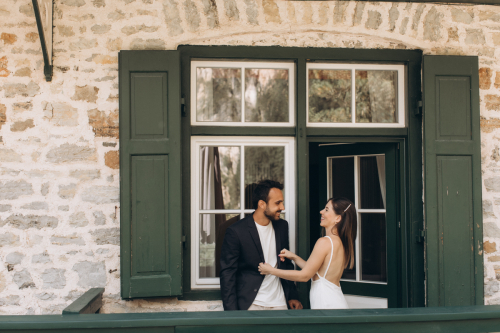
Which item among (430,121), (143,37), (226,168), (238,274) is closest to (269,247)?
(238,274)

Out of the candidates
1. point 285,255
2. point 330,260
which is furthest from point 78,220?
point 330,260

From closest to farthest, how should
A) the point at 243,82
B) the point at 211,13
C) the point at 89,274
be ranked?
the point at 89,274 → the point at 211,13 → the point at 243,82

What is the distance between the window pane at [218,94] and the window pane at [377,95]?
1125mm

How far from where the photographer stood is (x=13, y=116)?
3.24m

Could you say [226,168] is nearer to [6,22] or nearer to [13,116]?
[13,116]

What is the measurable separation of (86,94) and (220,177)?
4.40 ft

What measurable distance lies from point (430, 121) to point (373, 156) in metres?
0.80

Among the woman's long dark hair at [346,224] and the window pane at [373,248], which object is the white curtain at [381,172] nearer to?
the window pane at [373,248]

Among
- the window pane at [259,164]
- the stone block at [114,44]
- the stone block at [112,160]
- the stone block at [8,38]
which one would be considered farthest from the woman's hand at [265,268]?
the stone block at [8,38]

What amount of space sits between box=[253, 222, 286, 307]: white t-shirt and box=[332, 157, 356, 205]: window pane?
1.24m

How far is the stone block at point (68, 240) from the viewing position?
3.22 meters

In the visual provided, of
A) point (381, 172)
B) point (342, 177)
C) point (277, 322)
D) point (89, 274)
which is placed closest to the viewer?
point (277, 322)

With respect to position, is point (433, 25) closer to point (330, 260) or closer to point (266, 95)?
point (266, 95)

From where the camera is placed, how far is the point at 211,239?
3453 millimetres
